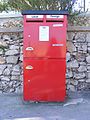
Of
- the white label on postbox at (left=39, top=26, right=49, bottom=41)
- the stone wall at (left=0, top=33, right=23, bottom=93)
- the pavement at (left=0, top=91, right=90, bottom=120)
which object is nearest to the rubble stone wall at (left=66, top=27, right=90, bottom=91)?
the pavement at (left=0, top=91, right=90, bottom=120)

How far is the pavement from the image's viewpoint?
5402 mm

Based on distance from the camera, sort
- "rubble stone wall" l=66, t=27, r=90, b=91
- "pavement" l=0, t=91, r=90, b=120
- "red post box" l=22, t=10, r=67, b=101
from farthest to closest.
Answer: "rubble stone wall" l=66, t=27, r=90, b=91 < "red post box" l=22, t=10, r=67, b=101 < "pavement" l=0, t=91, r=90, b=120

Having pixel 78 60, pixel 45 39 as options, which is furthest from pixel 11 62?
pixel 78 60

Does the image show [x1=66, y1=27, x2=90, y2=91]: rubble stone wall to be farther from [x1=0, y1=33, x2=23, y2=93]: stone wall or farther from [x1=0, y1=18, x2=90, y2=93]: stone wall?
[x1=0, y1=33, x2=23, y2=93]: stone wall

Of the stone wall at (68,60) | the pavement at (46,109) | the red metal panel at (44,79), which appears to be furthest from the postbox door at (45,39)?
the pavement at (46,109)

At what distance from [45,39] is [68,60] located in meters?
1.03

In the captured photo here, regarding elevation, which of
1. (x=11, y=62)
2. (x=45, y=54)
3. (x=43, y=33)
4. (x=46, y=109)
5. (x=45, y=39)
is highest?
A: (x=43, y=33)

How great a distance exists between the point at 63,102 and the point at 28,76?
2.83 feet

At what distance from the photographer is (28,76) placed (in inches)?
239

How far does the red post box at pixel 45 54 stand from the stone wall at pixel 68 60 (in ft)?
2.57

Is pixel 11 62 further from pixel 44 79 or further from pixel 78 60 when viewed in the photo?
pixel 78 60

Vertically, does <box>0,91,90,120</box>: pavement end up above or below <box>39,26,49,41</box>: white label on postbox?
below

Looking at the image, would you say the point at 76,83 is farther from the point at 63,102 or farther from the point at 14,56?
the point at 14,56

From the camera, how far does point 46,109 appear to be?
5.80m
